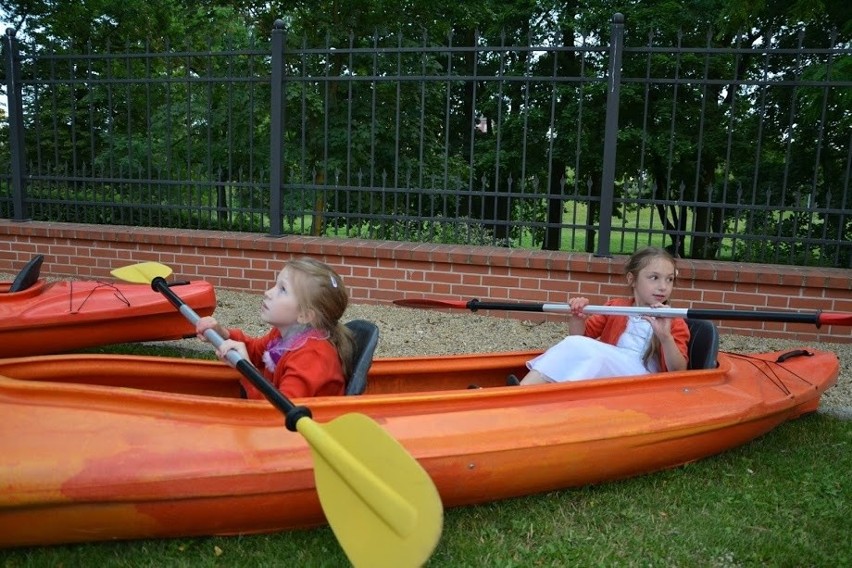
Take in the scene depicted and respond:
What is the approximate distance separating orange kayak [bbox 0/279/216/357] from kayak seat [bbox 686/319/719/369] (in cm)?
289

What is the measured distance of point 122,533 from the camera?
2.51 metres

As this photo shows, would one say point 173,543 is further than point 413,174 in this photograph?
No

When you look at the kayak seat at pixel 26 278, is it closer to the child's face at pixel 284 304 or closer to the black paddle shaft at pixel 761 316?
the child's face at pixel 284 304

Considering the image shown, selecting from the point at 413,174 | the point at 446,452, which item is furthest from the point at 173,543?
the point at 413,174

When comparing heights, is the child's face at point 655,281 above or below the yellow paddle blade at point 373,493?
above

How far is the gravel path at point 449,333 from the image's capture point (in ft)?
18.2

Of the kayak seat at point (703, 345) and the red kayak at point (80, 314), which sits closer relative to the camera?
the kayak seat at point (703, 345)

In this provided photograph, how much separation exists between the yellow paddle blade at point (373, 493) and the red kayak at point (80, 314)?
8.87ft

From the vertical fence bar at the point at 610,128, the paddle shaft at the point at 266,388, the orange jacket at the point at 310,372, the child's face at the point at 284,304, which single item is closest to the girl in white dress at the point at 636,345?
the orange jacket at the point at 310,372

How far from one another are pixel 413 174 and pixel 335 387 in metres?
7.53

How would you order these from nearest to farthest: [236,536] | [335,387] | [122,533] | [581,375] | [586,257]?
[122,533], [236,536], [335,387], [581,375], [586,257]

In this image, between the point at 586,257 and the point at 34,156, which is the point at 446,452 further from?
the point at 34,156

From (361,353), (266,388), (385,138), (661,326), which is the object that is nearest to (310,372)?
(361,353)

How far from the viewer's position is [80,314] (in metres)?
4.45
